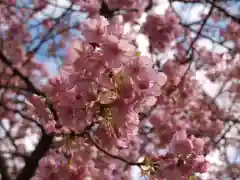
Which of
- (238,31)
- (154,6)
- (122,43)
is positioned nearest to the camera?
(122,43)

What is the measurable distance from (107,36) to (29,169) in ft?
8.57

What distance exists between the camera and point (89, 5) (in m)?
3.80

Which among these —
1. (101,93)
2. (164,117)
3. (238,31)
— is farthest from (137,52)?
(238,31)

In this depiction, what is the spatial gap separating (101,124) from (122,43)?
48cm

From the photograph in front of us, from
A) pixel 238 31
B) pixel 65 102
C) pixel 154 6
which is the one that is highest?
pixel 238 31

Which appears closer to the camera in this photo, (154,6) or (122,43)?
(122,43)

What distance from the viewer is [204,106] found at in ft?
17.6

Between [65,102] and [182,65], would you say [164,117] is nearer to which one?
[182,65]

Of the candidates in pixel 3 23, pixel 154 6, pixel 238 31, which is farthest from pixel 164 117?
pixel 3 23

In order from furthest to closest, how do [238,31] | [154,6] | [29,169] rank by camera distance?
[238,31], [154,6], [29,169]

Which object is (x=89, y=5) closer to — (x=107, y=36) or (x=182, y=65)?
(x=182, y=65)

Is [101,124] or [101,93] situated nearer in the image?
[101,93]

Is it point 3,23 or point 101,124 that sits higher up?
point 3,23

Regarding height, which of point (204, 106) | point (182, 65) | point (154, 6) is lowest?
point (182, 65)
